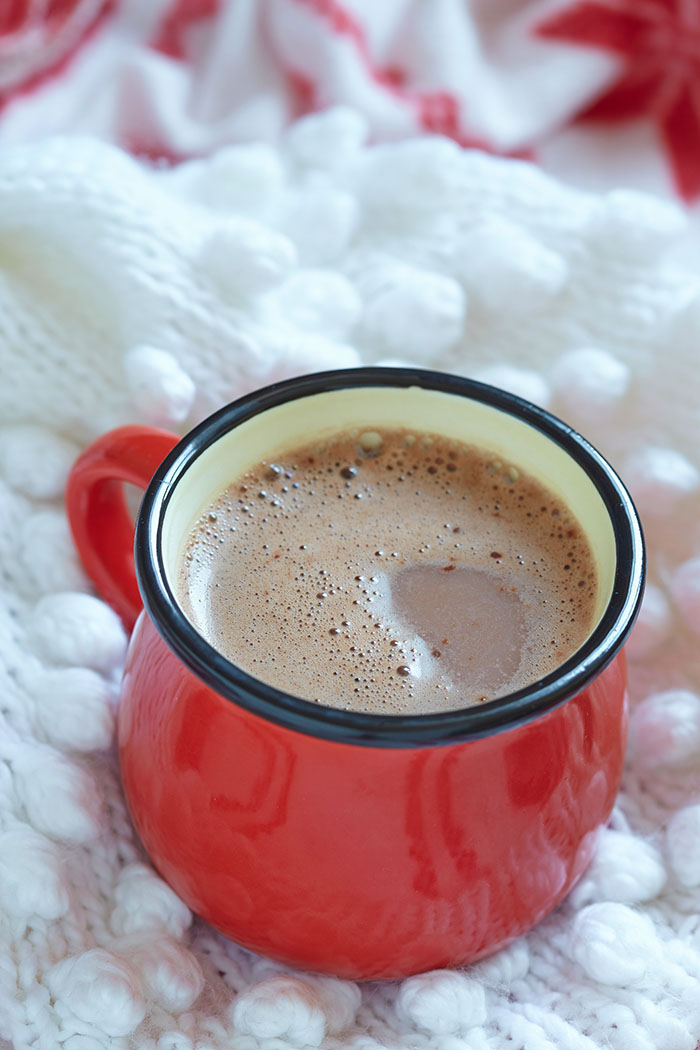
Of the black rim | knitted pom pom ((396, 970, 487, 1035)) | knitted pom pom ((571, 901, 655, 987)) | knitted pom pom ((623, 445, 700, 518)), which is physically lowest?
knitted pom pom ((396, 970, 487, 1035))

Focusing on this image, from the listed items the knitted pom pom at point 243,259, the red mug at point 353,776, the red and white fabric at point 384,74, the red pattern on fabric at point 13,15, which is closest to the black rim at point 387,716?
the red mug at point 353,776

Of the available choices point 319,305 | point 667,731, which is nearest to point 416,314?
point 319,305

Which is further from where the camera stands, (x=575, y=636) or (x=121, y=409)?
(x=121, y=409)

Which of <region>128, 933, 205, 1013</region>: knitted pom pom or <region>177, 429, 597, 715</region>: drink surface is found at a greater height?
<region>177, 429, 597, 715</region>: drink surface

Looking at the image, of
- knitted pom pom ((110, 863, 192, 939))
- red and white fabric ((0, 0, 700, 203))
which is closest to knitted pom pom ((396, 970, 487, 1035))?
knitted pom pom ((110, 863, 192, 939))

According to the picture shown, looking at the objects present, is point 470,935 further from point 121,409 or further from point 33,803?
point 121,409

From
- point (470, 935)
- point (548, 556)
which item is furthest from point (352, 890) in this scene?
point (548, 556)

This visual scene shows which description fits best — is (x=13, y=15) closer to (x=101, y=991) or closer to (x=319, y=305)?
(x=319, y=305)

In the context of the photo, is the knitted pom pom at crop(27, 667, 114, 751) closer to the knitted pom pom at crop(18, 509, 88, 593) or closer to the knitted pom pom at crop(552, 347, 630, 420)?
the knitted pom pom at crop(18, 509, 88, 593)
